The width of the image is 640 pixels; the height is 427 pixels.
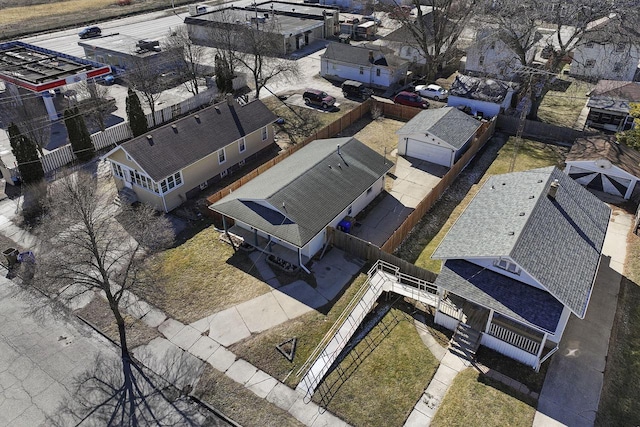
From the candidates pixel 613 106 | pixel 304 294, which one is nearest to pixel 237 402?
pixel 304 294

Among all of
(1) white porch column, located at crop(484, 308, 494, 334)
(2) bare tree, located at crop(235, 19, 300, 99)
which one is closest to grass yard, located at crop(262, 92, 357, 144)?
(2) bare tree, located at crop(235, 19, 300, 99)

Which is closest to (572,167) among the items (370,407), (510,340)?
(510,340)

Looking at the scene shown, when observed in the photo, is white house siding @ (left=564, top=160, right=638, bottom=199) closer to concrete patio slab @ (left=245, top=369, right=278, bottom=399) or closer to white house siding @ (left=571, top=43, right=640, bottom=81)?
Answer: white house siding @ (left=571, top=43, right=640, bottom=81)

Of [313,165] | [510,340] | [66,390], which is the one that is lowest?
[66,390]

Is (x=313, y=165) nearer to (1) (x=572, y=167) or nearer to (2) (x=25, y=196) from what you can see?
(1) (x=572, y=167)

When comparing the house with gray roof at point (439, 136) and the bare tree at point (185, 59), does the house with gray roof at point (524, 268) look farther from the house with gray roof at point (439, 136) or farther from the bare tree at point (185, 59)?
the bare tree at point (185, 59)

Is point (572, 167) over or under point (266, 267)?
over

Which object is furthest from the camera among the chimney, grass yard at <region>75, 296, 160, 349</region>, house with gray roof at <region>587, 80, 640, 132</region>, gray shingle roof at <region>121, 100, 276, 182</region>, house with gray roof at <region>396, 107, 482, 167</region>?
house with gray roof at <region>587, 80, 640, 132</region>
